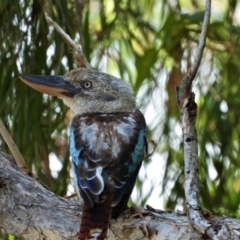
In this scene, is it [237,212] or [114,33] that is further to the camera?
[114,33]

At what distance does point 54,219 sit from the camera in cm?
300

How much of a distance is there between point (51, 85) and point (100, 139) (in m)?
0.53

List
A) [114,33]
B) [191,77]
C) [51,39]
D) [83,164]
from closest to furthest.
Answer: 1. [191,77]
2. [83,164]
3. [51,39]
4. [114,33]

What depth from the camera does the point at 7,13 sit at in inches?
147

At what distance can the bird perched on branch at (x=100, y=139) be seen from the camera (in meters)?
3.00

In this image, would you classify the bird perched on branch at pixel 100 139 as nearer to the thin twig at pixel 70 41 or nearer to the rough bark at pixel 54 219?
the rough bark at pixel 54 219

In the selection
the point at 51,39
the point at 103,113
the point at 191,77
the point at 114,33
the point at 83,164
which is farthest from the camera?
the point at 114,33

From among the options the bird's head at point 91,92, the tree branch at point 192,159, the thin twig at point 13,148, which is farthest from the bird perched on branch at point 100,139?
the tree branch at point 192,159

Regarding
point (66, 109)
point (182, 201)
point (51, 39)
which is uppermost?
point (51, 39)

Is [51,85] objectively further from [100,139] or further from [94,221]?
[94,221]

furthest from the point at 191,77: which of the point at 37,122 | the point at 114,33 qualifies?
the point at 114,33

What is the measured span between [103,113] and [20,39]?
0.49m

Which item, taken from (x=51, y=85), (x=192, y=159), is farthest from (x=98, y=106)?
(x=192, y=159)

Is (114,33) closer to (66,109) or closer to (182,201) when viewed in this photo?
(66,109)
